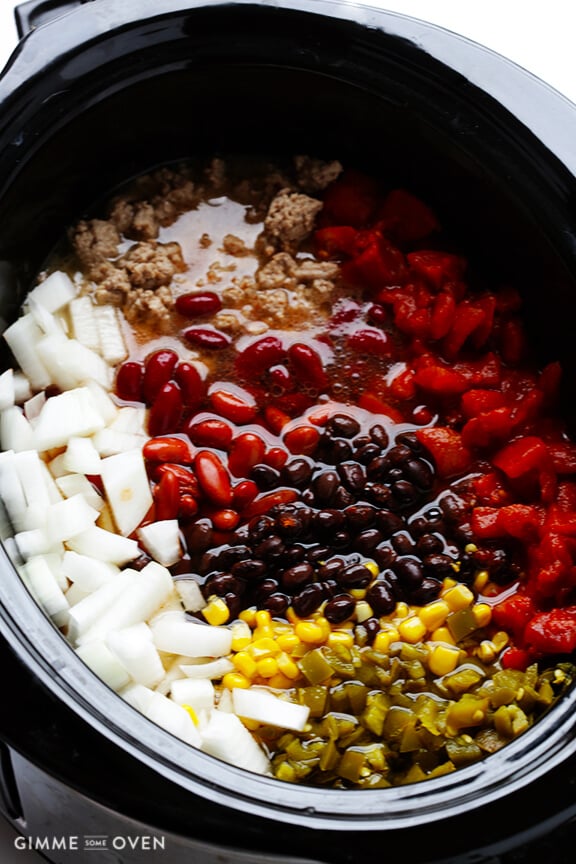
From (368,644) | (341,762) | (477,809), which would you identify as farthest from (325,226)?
(477,809)

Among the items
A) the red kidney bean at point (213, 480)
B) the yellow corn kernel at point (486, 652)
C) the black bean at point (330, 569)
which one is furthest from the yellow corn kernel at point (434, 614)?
the red kidney bean at point (213, 480)

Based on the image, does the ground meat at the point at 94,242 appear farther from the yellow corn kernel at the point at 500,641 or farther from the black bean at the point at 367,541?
the yellow corn kernel at the point at 500,641

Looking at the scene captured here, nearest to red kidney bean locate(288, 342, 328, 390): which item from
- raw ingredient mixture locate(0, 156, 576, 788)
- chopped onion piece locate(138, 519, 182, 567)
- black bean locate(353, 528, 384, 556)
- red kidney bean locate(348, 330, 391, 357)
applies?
raw ingredient mixture locate(0, 156, 576, 788)

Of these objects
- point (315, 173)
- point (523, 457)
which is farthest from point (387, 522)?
point (315, 173)

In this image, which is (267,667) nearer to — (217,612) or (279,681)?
(279,681)

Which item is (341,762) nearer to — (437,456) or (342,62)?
(437,456)

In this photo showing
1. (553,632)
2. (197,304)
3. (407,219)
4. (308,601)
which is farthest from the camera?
(407,219)

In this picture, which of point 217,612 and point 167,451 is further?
point 167,451
